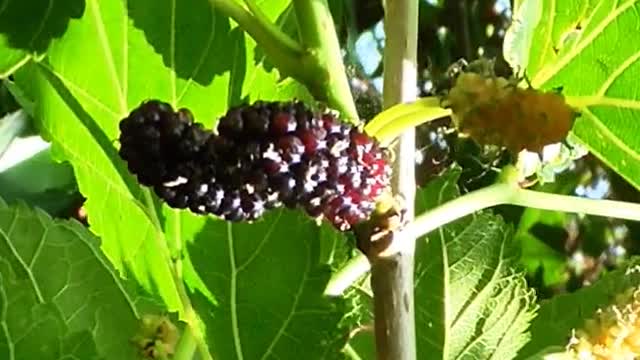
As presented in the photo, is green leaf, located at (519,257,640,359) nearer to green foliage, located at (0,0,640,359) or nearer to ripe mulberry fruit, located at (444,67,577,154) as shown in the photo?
green foliage, located at (0,0,640,359)

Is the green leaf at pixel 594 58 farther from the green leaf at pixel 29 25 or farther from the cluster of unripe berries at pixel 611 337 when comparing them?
the green leaf at pixel 29 25

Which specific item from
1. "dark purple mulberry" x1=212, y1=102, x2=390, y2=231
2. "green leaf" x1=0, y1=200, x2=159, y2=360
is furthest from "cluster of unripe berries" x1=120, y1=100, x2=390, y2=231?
"green leaf" x1=0, y1=200, x2=159, y2=360

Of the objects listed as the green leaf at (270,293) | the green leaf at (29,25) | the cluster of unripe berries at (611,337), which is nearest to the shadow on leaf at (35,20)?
the green leaf at (29,25)

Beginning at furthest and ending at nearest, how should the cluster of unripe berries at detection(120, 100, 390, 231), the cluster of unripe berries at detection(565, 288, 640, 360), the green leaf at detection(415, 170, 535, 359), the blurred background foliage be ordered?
the blurred background foliage < the green leaf at detection(415, 170, 535, 359) < the cluster of unripe berries at detection(565, 288, 640, 360) < the cluster of unripe berries at detection(120, 100, 390, 231)

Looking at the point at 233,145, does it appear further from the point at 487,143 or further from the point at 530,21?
the point at 530,21

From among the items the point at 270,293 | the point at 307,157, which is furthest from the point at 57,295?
the point at 307,157

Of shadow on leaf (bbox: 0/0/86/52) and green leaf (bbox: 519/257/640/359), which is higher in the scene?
shadow on leaf (bbox: 0/0/86/52)
